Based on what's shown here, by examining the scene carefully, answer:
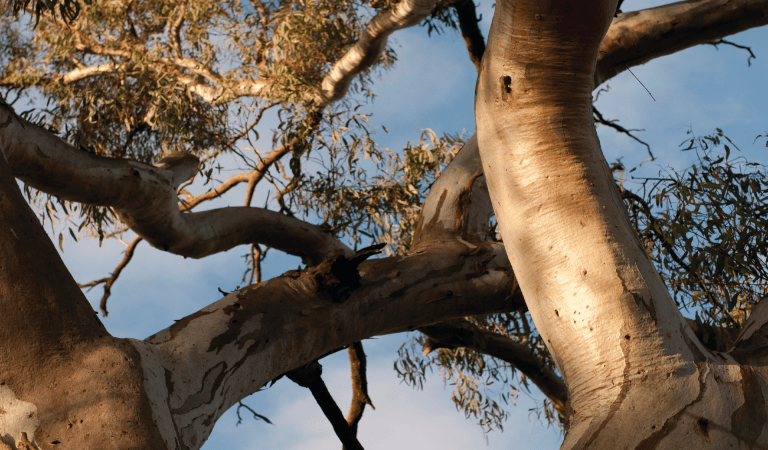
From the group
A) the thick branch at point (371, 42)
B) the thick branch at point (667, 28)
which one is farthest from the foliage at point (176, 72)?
the thick branch at point (667, 28)

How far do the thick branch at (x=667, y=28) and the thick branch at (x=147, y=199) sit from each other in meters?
1.73

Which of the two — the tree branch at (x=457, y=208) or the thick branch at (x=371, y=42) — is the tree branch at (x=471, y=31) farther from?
the tree branch at (x=457, y=208)

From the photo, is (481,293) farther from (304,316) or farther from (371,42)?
(371,42)

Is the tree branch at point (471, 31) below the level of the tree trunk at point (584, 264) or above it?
above

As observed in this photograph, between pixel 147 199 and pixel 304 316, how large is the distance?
4.26ft

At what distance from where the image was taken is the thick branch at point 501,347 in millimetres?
3162

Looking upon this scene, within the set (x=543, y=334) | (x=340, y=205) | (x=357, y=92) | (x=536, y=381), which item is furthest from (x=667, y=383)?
(x=357, y=92)

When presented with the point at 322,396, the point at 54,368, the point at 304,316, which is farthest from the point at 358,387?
the point at 54,368

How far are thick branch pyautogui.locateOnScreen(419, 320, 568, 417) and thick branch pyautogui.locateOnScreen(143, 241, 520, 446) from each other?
92 cm

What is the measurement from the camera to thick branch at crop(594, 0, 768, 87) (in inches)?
106

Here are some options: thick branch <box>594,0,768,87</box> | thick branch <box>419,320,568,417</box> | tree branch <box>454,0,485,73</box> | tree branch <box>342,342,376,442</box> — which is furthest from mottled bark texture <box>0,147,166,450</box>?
tree branch <box>454,0,485,73</box>

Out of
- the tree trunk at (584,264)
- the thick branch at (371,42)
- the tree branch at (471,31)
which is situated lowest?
the tree trunk at (584,264)

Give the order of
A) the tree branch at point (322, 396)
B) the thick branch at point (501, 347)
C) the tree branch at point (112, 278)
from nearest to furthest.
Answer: the tree branch at point (322, 396), the thick branch at point (501, 347), the tree branch at point (112, 278)

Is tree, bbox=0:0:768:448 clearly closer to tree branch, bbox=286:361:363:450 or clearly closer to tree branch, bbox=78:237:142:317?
tree branch, bbox=286:361:363:450
